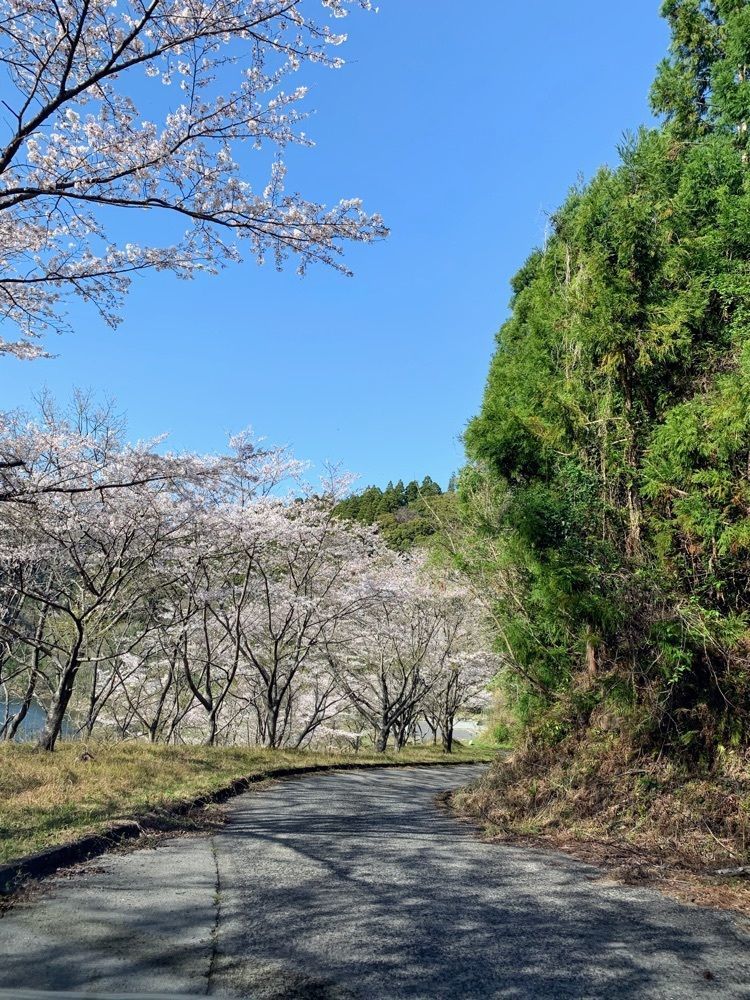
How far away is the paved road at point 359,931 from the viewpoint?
2.72m

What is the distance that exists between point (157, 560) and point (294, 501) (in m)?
5.24

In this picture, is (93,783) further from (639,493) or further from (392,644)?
(392,644)

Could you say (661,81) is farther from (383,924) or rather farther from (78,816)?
(78,816)

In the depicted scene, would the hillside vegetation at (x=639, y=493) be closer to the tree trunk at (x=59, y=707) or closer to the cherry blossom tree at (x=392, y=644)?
the tree trunk at (x=59, y=707)

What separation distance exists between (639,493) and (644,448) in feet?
1.91

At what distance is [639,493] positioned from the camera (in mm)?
7062

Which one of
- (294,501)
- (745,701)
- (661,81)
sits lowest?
(745,701)

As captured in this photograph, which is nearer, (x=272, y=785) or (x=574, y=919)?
(x=574, y=919)

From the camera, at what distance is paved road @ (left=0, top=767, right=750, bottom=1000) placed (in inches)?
107

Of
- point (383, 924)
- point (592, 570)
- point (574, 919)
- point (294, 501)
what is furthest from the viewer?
point (294, 501)

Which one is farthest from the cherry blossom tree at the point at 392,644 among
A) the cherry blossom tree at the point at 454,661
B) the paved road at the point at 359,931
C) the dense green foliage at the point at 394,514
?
Result: the paved road at the point at 359,931

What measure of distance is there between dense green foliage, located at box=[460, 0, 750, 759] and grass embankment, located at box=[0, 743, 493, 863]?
15.9 ft

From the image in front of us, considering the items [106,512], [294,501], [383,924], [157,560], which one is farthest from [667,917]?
[294,501]

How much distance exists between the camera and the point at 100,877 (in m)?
4.23
